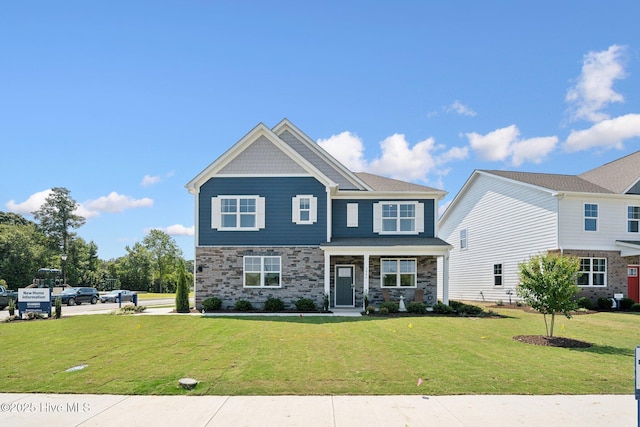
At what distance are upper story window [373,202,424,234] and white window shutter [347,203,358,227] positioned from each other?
3.00 ft

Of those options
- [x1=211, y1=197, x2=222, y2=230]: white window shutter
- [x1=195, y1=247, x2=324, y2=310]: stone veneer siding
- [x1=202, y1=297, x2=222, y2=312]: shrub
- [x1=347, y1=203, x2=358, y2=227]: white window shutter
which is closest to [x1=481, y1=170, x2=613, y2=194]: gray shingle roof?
[x1=347, y1=203, x2=358, y2=227]: white window shutter

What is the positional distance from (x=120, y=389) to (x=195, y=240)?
1470 centimetres

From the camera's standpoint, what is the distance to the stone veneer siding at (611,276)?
23328mm

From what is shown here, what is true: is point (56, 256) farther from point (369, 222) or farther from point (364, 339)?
point (364, 339)

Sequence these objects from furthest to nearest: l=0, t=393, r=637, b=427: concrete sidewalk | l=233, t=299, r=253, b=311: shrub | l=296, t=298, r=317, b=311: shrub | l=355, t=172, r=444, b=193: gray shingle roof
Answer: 1. l=355, t=172, r=444, b=193: gray shingle roof
2. l=233, t=299, r=253, b=311: shrub
3. l=296, t=298, r=317, b=311: shrub
4. l=0, t=393, r=637, b=427: concrete sidewalk

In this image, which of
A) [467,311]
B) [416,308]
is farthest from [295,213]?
[467,311]

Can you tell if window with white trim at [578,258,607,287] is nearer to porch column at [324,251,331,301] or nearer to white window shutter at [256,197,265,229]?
porch column at [324,251,331,301]

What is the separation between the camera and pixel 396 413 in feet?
22.1

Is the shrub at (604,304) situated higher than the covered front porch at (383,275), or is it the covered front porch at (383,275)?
the covered front porch at (383,275)

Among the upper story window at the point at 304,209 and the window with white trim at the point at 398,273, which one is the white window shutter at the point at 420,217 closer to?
the window with white trim at the point at 398,273

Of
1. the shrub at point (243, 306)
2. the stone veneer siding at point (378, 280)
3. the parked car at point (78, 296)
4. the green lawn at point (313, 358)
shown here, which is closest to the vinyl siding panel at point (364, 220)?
the stone veneer siding at point (378, 280)

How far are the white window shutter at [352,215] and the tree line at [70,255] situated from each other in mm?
30734

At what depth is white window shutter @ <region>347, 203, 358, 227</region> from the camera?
2367 cm

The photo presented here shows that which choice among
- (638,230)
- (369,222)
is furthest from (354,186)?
(638,230)
